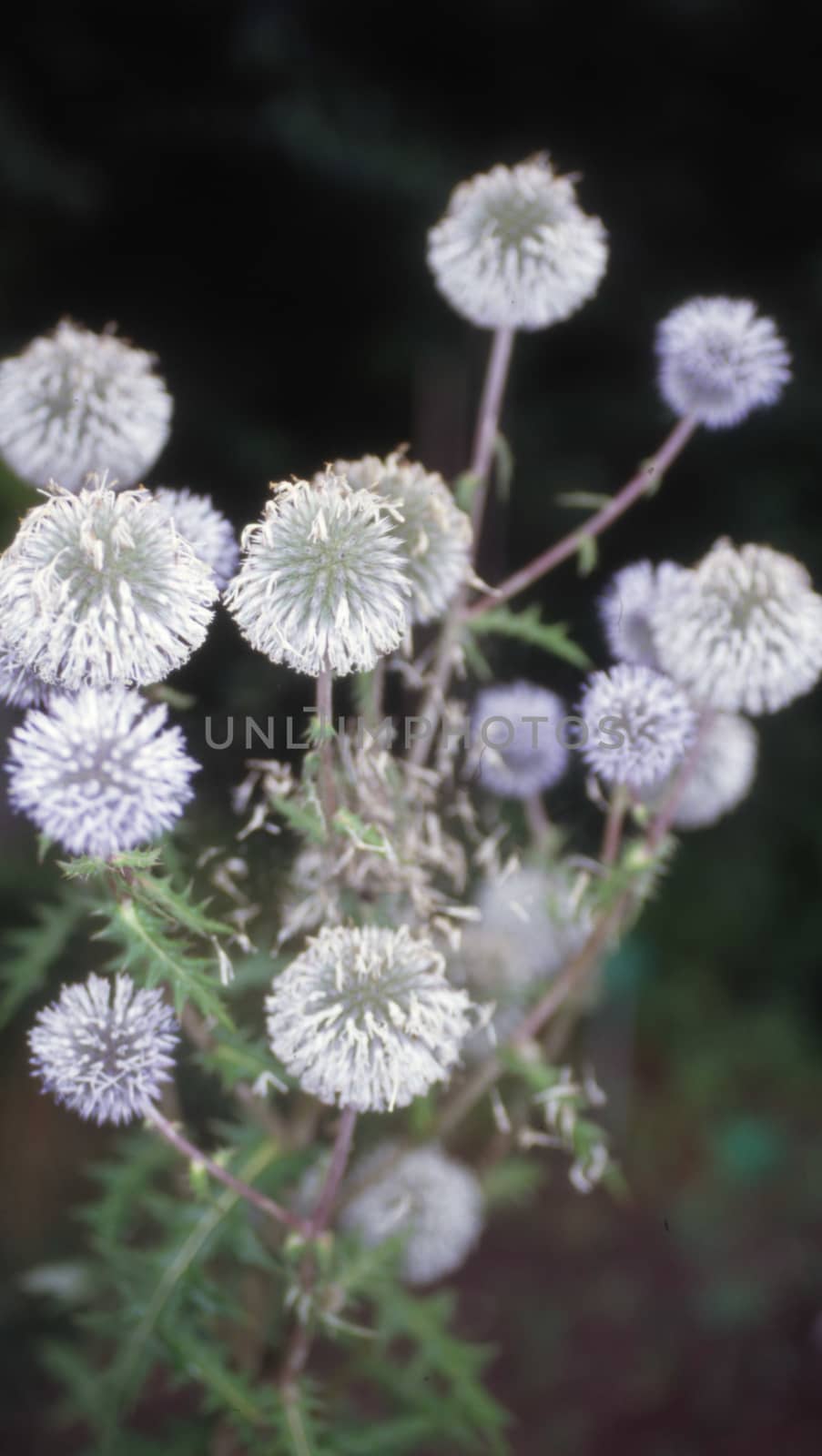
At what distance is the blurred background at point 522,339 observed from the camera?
8.76 ft

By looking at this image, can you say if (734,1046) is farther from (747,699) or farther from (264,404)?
(747,699)

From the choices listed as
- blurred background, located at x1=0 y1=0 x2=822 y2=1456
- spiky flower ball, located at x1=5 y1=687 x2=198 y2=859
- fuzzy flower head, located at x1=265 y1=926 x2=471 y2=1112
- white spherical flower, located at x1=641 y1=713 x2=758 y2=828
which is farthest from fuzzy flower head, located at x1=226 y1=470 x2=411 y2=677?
blurred background, located at x1=0 y1=0 x2=822 y2=1456

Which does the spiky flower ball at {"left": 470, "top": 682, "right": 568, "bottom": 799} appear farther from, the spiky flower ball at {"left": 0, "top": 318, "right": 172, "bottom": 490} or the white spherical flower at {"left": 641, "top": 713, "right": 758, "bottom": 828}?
the spiky flower ball at {"left": 0, "top": 318, "right": 172, "bottom": 490}

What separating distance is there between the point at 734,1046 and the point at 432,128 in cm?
237

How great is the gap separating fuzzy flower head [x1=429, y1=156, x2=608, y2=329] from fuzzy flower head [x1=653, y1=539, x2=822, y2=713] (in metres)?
0.38

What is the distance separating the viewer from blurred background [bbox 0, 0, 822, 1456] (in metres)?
2.67

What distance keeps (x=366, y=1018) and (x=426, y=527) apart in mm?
498

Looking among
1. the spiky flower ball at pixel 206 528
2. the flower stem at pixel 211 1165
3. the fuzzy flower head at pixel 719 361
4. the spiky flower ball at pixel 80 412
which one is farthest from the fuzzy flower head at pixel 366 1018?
the fuzzy flower head at pixel 719 361

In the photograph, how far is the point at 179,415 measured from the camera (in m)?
2.87

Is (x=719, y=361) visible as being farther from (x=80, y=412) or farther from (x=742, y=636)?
(x=80, y=412)

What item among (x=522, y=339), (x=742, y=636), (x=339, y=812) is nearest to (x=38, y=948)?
(x=339, y=812)

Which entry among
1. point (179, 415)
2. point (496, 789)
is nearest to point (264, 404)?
point (179, 415)

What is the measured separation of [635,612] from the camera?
4.55 ft

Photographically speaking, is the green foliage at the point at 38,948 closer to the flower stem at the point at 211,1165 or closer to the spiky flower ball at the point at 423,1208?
the flower stem at the point at 211,1165
